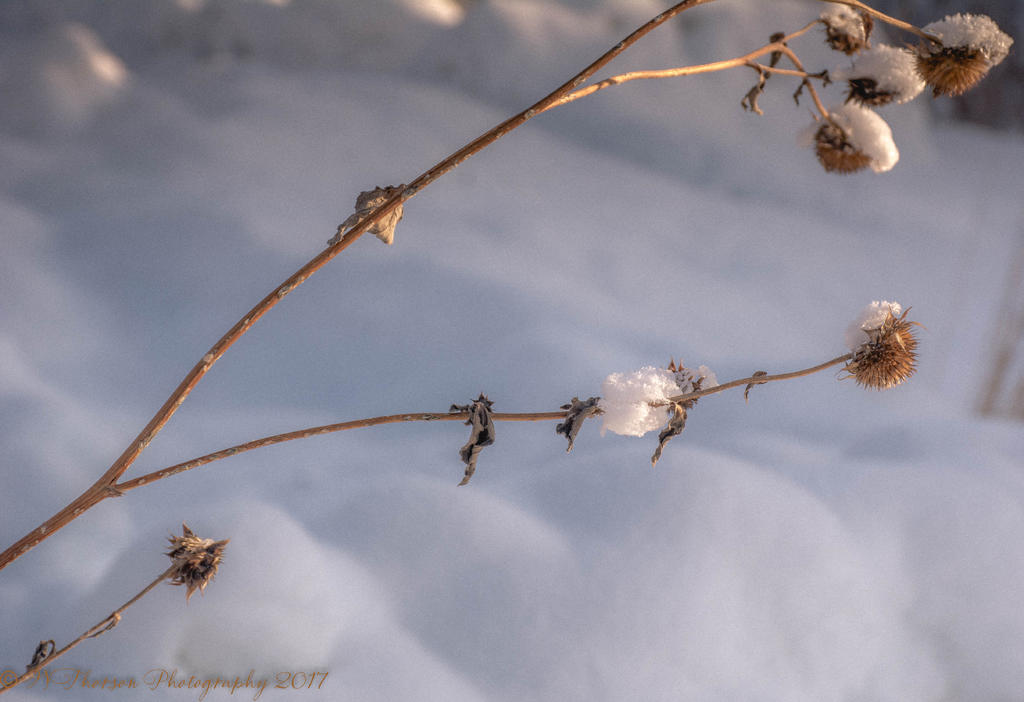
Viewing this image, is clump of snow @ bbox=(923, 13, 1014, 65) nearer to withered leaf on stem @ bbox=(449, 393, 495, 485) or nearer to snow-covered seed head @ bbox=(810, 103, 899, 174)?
snow-covered seed head @ bbox=(810, 103, 899, 174)

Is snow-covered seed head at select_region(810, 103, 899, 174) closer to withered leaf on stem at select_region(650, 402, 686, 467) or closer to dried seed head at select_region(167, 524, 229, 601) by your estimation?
withered leaf on stem at select_region(650, 402, 686, 467)

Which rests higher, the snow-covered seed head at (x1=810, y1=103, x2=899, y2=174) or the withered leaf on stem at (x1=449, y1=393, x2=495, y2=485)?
the snow-covered seed head at (x1=810, y1=103, x2=899, y2=174)

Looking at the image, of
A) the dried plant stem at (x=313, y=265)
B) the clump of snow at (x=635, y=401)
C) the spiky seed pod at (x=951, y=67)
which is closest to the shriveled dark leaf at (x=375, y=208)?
the dried plant stem at (x=313, y=265)

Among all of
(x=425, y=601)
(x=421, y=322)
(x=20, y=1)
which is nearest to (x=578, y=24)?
(x=421, y=322)

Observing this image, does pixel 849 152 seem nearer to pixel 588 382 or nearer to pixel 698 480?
pixel 698 480

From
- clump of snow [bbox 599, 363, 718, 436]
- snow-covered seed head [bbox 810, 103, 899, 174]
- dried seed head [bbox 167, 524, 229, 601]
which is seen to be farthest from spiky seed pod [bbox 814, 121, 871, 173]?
dried seed head [bbox 167, 524, 229, 601]

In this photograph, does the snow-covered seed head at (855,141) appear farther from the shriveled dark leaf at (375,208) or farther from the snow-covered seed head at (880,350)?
the shriveled dark leaf at (375,208)

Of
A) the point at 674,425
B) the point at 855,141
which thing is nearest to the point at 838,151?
the point at 855,141

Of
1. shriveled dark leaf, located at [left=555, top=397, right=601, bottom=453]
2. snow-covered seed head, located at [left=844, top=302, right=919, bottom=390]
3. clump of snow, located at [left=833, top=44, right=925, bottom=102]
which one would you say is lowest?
shriveled dark leaf, located at [left=555, top=397, right=601, bottom=453]
